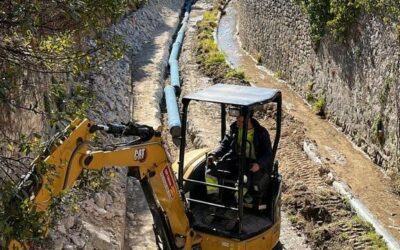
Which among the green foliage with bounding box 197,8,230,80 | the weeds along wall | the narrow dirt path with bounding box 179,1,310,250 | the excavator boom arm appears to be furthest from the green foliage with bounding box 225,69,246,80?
the excavator boom arm

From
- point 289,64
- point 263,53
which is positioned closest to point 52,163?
point 289,64

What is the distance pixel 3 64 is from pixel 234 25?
32.9 meters

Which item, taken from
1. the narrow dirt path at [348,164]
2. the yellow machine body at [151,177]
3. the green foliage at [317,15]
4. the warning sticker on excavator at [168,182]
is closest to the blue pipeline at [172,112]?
the narrow dirt path at [348,164]

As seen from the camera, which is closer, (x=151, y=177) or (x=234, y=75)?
(x=151, y=177)

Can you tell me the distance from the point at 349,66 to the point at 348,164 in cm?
354

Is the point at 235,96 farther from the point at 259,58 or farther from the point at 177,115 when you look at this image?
the point at 259,58

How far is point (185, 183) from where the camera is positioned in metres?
8.41

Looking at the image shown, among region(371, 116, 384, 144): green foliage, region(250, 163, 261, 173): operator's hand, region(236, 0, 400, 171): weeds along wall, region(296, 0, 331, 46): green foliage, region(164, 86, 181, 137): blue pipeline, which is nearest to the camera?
region(250, 163, 261, 173): operator's hand

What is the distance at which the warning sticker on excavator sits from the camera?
714 cm

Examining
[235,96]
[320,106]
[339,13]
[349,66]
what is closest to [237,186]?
[235,96]

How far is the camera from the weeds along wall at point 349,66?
564 inches

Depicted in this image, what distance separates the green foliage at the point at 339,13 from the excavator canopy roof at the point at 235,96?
707 cm

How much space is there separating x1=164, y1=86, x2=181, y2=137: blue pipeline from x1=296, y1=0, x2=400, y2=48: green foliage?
5321 mm

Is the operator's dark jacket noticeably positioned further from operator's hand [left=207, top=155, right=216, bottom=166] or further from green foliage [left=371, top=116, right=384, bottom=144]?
green foliage [left=371, top=116, right=384, bottom=144]
